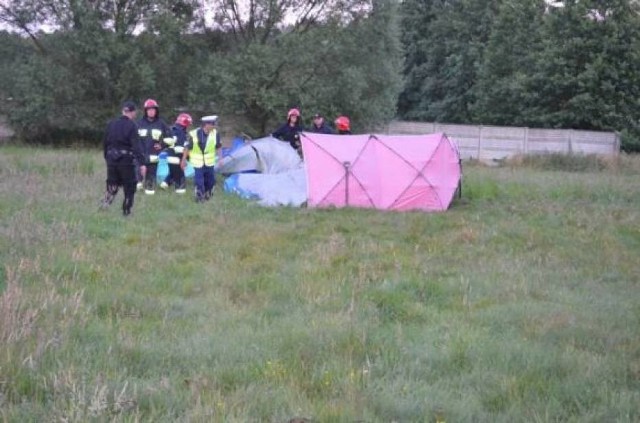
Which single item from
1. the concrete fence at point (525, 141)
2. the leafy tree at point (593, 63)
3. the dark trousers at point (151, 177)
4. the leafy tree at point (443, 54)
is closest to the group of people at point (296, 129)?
the dark trousers at point (151, 177)

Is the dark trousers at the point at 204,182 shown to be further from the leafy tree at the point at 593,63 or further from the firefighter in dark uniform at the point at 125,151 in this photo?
the leafy tree at the point at 593,63

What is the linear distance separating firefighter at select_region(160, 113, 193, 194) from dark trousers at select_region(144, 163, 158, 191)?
251 millimetres

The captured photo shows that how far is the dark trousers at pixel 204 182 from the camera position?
13773 mm

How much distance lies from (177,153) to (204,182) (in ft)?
3.37

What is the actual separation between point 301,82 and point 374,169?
62.7 feet

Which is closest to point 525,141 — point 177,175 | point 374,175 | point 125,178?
point 374,175

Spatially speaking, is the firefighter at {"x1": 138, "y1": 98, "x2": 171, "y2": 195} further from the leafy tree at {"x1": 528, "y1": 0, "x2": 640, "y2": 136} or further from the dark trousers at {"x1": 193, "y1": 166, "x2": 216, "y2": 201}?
the leafy tree at {"x1": 528, "y1": 0, "x2": 640, "y2": 136}

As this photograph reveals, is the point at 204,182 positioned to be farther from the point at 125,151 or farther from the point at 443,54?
the point at 443,54

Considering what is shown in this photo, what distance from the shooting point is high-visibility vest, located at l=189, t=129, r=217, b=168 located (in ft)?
45.5

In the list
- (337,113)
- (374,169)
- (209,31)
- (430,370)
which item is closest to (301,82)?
(337,113)

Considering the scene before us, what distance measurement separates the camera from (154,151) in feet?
48.1

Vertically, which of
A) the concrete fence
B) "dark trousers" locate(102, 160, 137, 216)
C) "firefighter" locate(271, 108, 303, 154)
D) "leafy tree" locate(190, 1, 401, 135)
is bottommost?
the concrete fence

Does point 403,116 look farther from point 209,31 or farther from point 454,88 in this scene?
point 209,31

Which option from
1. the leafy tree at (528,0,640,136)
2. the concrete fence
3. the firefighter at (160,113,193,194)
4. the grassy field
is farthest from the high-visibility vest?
the leafy tree at (528,0,640,136)
